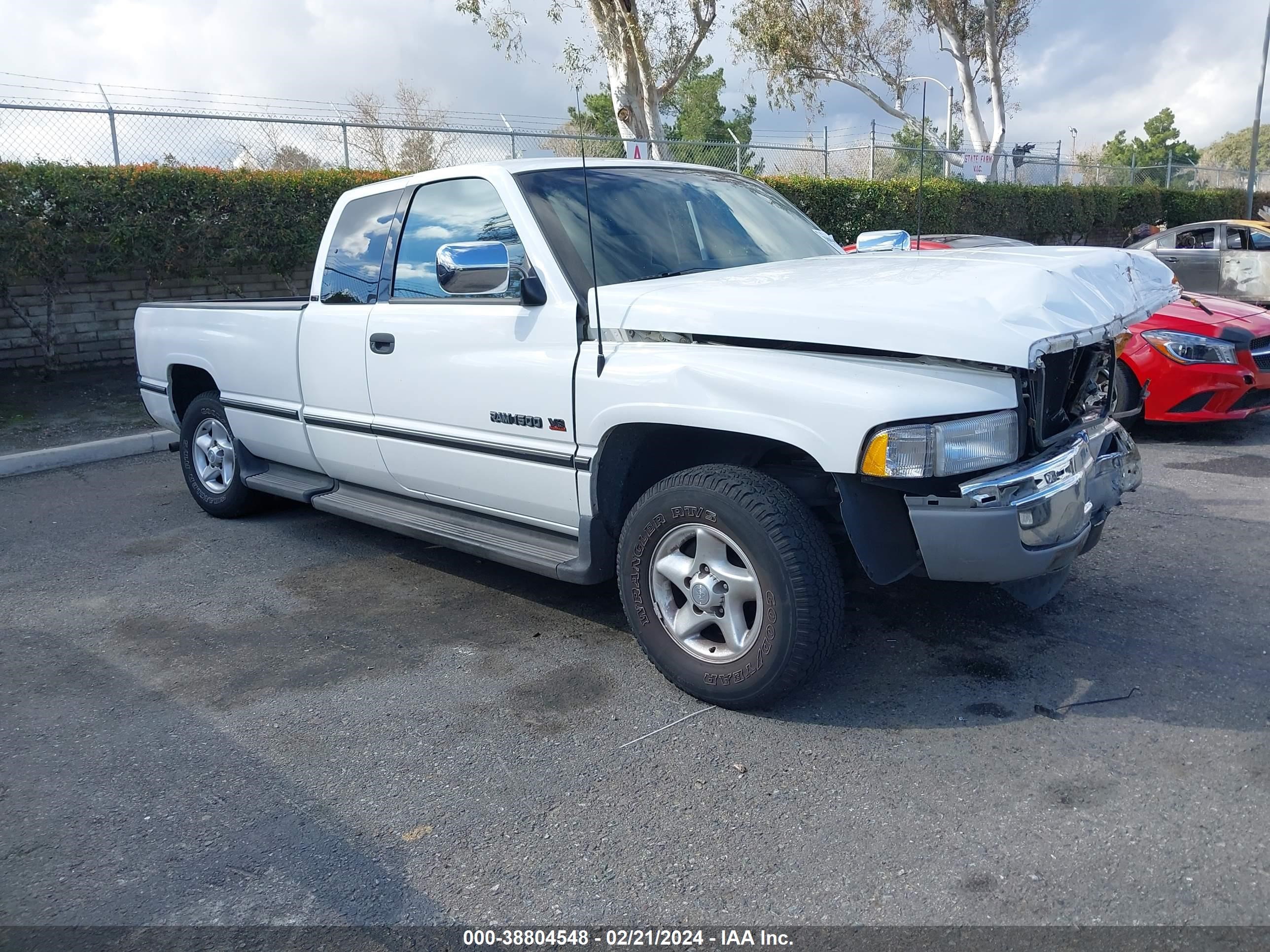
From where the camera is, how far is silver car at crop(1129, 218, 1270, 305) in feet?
41.4

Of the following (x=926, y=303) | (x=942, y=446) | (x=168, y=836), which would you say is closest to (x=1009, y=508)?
(x=942, y=446)

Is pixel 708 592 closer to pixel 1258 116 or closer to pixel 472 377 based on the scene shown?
pixel 472 377

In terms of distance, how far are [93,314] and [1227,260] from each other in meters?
13.5

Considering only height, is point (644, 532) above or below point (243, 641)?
above

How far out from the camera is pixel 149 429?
28.8 ft

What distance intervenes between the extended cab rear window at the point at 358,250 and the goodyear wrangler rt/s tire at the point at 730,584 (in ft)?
6.65

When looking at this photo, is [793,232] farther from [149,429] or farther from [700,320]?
[149,429]

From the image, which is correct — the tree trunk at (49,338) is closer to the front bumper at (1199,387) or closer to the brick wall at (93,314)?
the brick wall at (93,314)

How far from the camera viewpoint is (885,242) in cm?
541

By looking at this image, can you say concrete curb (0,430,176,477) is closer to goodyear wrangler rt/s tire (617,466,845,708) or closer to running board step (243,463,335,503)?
running board step (243,463,335,503)

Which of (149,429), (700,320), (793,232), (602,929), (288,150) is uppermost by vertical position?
(288,150)

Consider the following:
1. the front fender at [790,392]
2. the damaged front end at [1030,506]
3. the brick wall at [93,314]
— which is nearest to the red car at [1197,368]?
the damaged front end at [1030,506]

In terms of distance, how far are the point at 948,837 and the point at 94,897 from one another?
7.51 feet

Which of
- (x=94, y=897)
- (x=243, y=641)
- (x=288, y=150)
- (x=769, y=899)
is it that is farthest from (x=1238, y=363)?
(x=288, y=150)
